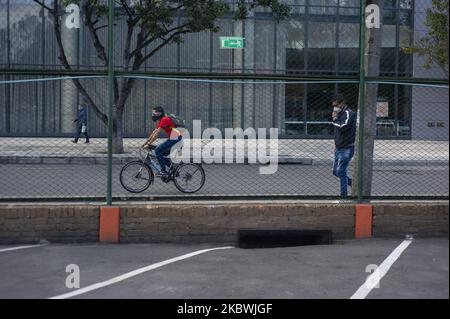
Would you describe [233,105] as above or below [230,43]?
below

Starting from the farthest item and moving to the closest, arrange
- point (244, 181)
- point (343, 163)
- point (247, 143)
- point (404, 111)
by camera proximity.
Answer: point (404, 111) → point (244, 181) → point (247, 143) → point (343, 163)

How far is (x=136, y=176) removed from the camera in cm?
1142


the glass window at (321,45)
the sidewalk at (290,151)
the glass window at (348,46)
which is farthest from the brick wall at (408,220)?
the glass window at (321,45)

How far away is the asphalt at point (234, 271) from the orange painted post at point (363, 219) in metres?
0.14

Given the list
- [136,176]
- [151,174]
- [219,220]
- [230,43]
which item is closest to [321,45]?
[230,43]

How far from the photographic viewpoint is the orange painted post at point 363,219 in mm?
7586

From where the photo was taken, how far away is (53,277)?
5895mm

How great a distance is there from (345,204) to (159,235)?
7.48 ft

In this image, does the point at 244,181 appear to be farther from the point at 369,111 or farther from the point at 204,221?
the point at 204,221

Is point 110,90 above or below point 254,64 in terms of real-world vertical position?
below

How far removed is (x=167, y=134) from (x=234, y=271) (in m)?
5.39

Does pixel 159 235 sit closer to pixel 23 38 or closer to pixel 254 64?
pixel 23 38

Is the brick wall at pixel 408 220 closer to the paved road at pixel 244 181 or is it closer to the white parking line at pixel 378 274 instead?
the white parking line at pixel 378 274

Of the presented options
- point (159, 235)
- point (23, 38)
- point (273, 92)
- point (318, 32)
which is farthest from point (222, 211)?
point (318, 32)
